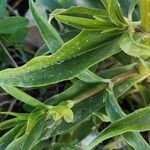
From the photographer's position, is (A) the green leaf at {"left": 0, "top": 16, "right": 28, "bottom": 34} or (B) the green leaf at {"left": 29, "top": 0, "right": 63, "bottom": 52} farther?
(A) the green leaf at {"left": 0, "top": 16, "right": 28, "bottom": 34}

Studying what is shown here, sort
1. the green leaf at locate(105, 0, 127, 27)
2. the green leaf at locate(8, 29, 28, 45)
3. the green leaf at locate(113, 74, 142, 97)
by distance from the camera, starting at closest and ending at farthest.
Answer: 1. the green leaf at locate(105, 0, 127, 27)
2. the green leaf at locate(113, 74, 142, 97)
3. the green leaf at locate(8, 29, 28, 45)

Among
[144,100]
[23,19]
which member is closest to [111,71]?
[144,100]

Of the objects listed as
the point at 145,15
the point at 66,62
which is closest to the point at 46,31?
the point at 66,62

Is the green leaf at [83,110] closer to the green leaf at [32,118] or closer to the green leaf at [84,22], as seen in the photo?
the green leaf at [32,118]

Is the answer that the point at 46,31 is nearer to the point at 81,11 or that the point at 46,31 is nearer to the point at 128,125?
the point at 81,11

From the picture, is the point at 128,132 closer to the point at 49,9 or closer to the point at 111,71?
the point at 111,71

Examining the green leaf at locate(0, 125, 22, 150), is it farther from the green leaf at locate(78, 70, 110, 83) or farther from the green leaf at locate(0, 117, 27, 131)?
the green leaf at locate(78, 70, 110, 83)

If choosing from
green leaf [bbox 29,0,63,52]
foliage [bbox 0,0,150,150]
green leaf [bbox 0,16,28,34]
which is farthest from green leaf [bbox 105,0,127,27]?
green leaf [bbox 0,16,28,34]
